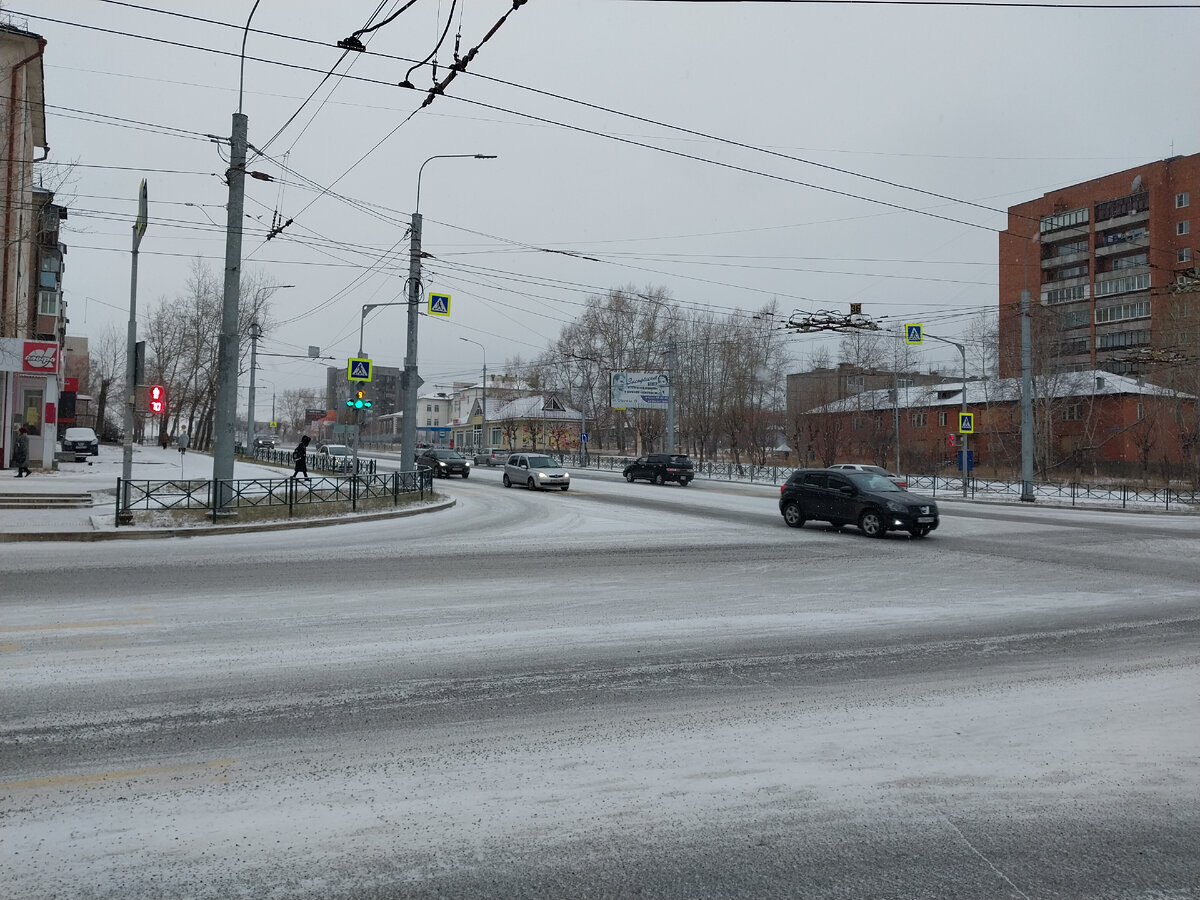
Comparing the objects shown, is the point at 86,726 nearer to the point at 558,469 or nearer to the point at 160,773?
the point at 160,773

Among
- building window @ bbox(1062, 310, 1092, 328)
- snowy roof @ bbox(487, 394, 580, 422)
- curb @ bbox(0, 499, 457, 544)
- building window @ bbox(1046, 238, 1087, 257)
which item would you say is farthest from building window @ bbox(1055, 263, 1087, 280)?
curb @ bbox(0, 499, 457, 544)

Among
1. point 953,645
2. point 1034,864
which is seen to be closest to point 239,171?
point 953,645

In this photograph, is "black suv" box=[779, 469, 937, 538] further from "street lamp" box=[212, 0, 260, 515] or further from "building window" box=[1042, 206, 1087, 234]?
"building window" box=[1042, 206, 1087, 234]

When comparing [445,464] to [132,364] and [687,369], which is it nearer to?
[132,364]

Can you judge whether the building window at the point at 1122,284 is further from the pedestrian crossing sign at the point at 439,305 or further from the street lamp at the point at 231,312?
the street lamp at the point at 231,312

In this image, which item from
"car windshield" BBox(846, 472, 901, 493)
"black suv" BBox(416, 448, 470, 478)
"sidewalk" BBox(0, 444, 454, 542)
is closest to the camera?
"sidewalk" BBox(0, 444, 454, 542)

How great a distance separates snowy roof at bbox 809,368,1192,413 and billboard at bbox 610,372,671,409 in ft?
55.6

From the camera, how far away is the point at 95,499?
74.1ft

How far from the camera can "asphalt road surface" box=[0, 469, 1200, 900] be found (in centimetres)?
355

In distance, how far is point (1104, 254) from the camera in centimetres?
7400

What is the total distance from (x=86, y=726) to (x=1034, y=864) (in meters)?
5.37

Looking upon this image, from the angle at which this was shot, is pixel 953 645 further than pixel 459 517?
No

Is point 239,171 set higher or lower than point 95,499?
higher

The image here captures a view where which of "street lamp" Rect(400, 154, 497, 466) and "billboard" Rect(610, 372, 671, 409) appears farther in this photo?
"billboard" Rect(610, 372, 671, 409)
